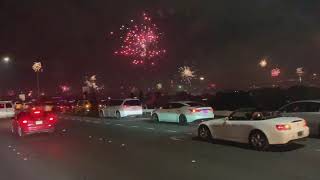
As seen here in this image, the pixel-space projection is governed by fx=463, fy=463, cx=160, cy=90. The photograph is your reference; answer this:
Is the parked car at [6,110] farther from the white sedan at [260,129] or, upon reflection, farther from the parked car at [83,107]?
the white sedan at [260,129]

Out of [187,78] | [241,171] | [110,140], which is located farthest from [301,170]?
[187,78]

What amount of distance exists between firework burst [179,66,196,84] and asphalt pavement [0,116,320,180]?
88.2 metres

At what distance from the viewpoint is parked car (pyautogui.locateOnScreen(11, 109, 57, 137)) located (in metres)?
22.1

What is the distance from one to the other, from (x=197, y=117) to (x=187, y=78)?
8565cm

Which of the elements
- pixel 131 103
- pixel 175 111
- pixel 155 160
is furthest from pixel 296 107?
pixel 131 103

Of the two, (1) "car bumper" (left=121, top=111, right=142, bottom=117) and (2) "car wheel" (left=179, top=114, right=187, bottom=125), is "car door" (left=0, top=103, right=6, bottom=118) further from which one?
(2) "car wheel" (left=179, top=114, right=187, bottom=125)

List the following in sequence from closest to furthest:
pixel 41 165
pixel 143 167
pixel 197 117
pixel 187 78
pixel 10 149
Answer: pixel 143 167
pixel 41 165
pixel 10 149
pixel 197 117
pixel 187 78

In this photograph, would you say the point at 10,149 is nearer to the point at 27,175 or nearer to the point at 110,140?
the point at 110,140

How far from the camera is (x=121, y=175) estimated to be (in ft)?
36.2

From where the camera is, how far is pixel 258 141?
14.4 meters

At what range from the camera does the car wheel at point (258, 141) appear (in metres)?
14.2

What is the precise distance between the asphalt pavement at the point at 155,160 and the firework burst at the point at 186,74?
88153 millimetres

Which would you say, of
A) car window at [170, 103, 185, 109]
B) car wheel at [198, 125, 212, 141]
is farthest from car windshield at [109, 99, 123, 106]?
car wheel at [198, 125, 212, 141]

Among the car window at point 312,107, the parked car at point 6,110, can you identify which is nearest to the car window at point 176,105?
the car window at point 312,107
